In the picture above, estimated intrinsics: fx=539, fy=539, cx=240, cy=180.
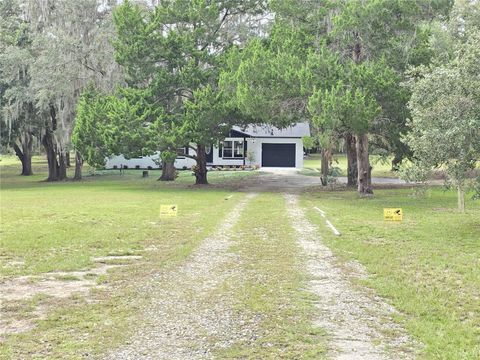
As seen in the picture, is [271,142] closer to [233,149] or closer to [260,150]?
[260,150]

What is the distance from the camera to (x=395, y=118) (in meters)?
20.6

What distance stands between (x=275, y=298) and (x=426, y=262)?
11.6 ft

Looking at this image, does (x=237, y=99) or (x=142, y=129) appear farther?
(x=142, y=129)

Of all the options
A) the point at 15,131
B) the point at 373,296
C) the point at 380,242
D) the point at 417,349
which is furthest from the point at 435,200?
the point at 15,131

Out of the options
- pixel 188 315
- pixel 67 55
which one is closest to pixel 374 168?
pixel 67 55

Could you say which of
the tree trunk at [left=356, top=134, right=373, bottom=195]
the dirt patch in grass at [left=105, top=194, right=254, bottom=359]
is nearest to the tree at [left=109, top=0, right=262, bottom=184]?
the tree trunk at [left=356, top=134, right=373, bottom=195]

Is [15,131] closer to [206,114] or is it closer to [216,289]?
[206,114]

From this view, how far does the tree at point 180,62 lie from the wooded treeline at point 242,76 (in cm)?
6

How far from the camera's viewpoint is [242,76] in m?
21.7

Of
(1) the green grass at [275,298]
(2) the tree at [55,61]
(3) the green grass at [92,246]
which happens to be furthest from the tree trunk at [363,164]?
(2) the tree at [55,61]

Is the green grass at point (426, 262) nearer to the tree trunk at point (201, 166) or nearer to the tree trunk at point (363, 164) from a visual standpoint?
the tree trunk at point (363, 164)

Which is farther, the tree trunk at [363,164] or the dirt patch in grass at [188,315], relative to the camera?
the tree trunk at [363,164]

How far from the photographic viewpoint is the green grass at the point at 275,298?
15.8 ft

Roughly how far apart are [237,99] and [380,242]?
12517 mm
